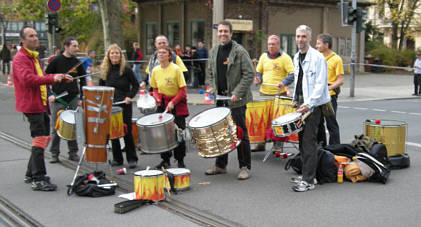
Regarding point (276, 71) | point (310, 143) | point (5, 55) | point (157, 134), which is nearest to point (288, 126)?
point (310, 143)

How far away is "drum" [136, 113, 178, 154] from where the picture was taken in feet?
22.1

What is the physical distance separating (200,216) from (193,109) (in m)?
9.91

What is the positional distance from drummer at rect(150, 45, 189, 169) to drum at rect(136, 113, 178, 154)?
35 centimetres

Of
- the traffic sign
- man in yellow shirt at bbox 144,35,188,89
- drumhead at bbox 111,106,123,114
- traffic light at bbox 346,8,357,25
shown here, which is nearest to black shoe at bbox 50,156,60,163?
drumhead at bbox 111,106,123,114

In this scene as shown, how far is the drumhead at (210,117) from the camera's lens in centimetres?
651

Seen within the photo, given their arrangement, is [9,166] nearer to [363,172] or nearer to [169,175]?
[169,175]

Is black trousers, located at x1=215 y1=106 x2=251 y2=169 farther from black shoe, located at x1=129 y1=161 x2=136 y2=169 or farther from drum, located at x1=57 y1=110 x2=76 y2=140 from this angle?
drum, located at x1=57 y1=110 x2=76 y2=140

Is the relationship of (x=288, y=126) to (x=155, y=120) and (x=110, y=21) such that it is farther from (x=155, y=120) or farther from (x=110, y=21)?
(x=110, y=21)

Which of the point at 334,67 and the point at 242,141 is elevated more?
the point at 334,67

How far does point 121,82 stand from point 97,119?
1.64m

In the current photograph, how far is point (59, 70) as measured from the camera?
7.89 metres

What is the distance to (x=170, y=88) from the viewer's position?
24.0 feet

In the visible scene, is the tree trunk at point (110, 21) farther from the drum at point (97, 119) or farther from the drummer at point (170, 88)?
the drum at point (97, 119)

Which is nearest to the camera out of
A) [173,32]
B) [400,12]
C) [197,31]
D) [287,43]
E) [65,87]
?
[65,87]
